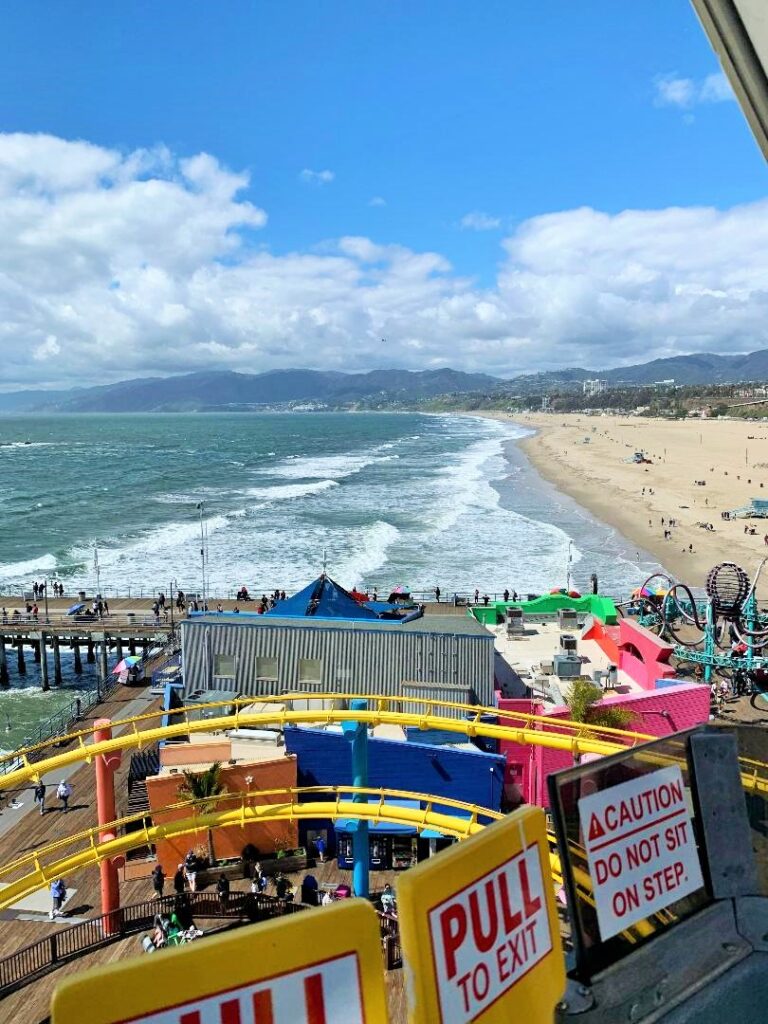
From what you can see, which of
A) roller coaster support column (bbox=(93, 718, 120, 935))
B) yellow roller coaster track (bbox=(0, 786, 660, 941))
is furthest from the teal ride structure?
roller coaster support column (bbox=(93, 718, 120, 935))

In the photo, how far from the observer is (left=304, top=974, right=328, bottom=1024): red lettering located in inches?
99.0

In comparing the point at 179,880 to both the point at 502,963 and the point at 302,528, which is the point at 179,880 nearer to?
the point at 502,963

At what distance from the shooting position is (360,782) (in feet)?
43.8

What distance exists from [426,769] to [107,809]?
7.23 m

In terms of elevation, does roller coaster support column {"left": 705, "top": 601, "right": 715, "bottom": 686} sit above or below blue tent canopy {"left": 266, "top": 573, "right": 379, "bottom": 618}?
below

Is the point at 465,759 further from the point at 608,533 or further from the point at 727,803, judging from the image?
the point at 608,533

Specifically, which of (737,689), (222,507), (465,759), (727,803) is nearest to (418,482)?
(222,507)

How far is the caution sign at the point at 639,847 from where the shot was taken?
11.9ft

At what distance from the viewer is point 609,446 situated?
142 metres

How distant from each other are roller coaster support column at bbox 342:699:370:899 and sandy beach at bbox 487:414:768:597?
4021 cm

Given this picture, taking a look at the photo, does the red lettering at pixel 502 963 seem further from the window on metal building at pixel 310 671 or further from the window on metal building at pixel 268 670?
the window on metal building at pixel 268 670

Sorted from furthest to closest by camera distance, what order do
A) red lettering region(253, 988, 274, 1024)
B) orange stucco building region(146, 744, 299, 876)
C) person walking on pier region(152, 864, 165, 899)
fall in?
orange stucco building region(146, 744, 299, 876), person walking on pier region(152, 864, 165, 899), red lettering region(253, 988, 274, 1024)

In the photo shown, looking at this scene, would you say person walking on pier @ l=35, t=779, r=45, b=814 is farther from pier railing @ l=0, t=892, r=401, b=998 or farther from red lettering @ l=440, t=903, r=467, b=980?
red lettering @ l=440, t=903, r=467, b=980

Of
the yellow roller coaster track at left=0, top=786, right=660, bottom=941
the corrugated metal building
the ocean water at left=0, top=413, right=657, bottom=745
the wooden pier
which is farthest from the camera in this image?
the ocean water at left=0, top=413, right=657, bottom=745
